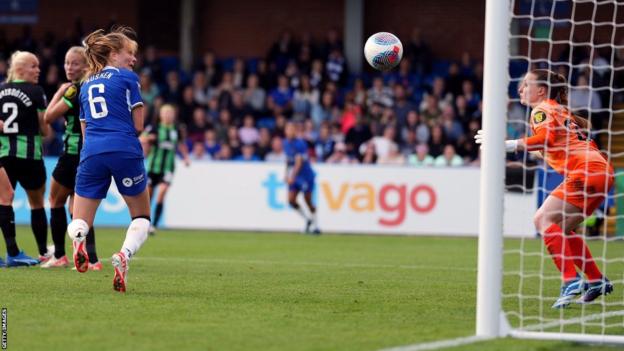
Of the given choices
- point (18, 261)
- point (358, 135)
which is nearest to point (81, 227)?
point (18, 261)

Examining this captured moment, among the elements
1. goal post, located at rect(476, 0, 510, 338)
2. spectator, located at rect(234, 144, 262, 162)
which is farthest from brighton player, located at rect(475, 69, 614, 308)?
spectator, located at rect(234, 144, 262, 162)

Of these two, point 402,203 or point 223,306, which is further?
point 402,203

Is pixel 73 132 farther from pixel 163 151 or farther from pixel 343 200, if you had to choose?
pixel 343 200

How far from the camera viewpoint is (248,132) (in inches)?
969

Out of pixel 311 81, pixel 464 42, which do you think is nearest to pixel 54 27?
pixel 311 81

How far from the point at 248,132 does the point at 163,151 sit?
5.13 m

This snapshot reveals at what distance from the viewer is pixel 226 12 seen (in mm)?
30109

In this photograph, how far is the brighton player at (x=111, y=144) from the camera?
28.6ft

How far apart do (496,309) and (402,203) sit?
45.4 feet

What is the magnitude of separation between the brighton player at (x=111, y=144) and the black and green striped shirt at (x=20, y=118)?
2533 millimetres

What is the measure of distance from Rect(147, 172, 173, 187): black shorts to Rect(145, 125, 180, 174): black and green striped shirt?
60 millimetres

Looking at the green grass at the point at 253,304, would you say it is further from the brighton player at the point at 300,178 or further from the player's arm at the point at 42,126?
the brighton player at the point at 300,178

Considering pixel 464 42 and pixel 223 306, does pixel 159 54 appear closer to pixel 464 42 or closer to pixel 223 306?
pixel 464 42

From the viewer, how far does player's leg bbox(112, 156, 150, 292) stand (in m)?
8.67
